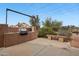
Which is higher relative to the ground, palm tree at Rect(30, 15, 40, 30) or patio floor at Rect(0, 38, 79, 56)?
palm tree at Rect(30, 15, 40, 30)

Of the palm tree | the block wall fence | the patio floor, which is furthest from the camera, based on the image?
the block wall fence

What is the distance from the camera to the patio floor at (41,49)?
5691mm

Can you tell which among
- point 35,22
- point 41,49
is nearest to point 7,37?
point 35,22

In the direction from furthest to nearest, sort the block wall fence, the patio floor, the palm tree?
the block wall fence → the palm tree → the patio floor

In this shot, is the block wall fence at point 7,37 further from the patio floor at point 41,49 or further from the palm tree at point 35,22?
the palm tree at point 35,22

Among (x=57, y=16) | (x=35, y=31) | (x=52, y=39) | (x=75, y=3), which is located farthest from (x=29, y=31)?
(x=75, y=3)

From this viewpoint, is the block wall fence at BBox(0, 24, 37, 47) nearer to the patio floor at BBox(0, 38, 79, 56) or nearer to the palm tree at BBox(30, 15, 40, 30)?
the patio floor at BBox(0, 38, 79, 56)

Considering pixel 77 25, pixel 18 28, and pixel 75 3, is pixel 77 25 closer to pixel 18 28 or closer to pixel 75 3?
pixel 75 3

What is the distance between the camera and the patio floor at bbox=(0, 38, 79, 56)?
18.7 feet

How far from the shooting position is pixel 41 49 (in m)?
5.93

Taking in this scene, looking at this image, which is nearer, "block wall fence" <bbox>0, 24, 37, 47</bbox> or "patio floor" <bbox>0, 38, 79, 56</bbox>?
"patio floor" <bbox>0, 38, 79, 56</bbox>

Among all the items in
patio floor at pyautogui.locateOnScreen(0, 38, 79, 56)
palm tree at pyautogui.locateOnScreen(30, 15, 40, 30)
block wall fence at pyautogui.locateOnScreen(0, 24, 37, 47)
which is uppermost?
palm tree at pyautogui.locateOnScreen(30, 15, 40, 30)

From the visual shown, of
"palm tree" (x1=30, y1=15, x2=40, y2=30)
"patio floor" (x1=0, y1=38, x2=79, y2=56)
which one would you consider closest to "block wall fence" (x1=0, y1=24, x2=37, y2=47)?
"patio floor" (x1=0, y1=38, x2=79, y2=56)

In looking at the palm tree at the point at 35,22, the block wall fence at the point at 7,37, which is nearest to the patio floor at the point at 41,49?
the block wall fence at the point at 7,37
